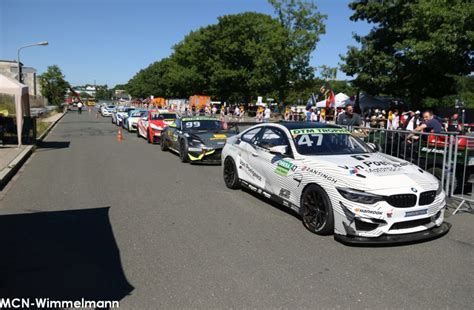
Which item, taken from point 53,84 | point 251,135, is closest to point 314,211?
point 251,135

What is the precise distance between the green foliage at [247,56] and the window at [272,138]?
2527cm

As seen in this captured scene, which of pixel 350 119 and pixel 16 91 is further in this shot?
pixel 16 91

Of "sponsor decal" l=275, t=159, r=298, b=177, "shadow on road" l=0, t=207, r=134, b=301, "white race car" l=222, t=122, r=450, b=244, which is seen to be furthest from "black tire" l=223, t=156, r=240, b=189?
"shadow on road" l=0, t=207, r=134, b=301

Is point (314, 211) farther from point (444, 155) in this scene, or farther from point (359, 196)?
point (444, 155)

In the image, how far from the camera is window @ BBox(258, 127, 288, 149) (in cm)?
682

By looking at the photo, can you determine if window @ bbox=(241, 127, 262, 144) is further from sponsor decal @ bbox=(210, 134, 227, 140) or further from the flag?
the flag

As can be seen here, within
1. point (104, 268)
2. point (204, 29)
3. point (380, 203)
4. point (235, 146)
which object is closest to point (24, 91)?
point (235, 146)

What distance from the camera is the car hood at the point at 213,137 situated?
11734 millimetres

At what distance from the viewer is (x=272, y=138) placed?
714 cm

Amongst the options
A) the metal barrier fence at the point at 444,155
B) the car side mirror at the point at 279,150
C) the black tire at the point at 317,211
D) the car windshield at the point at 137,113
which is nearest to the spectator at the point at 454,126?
the metal barrier fence at the point at 444,155

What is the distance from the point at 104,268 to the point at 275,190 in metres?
3.05

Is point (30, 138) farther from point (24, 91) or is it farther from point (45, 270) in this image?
point (45, 270)

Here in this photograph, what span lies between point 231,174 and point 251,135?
0.96 meters

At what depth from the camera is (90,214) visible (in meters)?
6.54
